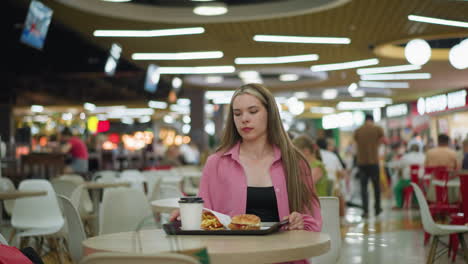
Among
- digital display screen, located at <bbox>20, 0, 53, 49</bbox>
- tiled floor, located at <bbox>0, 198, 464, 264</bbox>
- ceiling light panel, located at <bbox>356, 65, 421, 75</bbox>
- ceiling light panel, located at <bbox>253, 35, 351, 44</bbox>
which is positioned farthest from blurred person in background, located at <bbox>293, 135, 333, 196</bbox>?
ceiling light panel, located at <bbox>356, 65, 421, 75</bbox>

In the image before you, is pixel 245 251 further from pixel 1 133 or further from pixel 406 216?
pixel 1 133

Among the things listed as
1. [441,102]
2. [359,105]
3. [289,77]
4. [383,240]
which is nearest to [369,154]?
[383,240]

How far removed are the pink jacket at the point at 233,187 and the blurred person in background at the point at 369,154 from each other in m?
8.12

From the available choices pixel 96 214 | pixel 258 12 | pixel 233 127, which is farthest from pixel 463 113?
pixel 233 127

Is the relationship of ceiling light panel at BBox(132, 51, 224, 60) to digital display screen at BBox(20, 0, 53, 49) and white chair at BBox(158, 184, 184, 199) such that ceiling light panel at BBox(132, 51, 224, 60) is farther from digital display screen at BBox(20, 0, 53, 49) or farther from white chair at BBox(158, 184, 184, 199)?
white chair at BBox(158, 184, 184, 199)

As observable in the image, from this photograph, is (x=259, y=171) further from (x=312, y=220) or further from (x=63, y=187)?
(x=63, y=187)

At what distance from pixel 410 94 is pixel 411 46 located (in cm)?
1299

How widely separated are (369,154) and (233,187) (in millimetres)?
8323

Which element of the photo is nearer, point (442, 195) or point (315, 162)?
point (315, 162)

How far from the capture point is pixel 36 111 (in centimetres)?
2414

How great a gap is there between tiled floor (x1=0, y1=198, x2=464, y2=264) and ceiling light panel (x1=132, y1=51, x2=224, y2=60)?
4.77m

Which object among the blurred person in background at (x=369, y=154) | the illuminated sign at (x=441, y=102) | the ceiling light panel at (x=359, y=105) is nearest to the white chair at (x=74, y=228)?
the blurred person in background at (x=369, y=154)

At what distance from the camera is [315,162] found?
5926 mm

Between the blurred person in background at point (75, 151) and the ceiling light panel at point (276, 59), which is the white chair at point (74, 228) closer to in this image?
the blurred person in background at point (75, 151)
